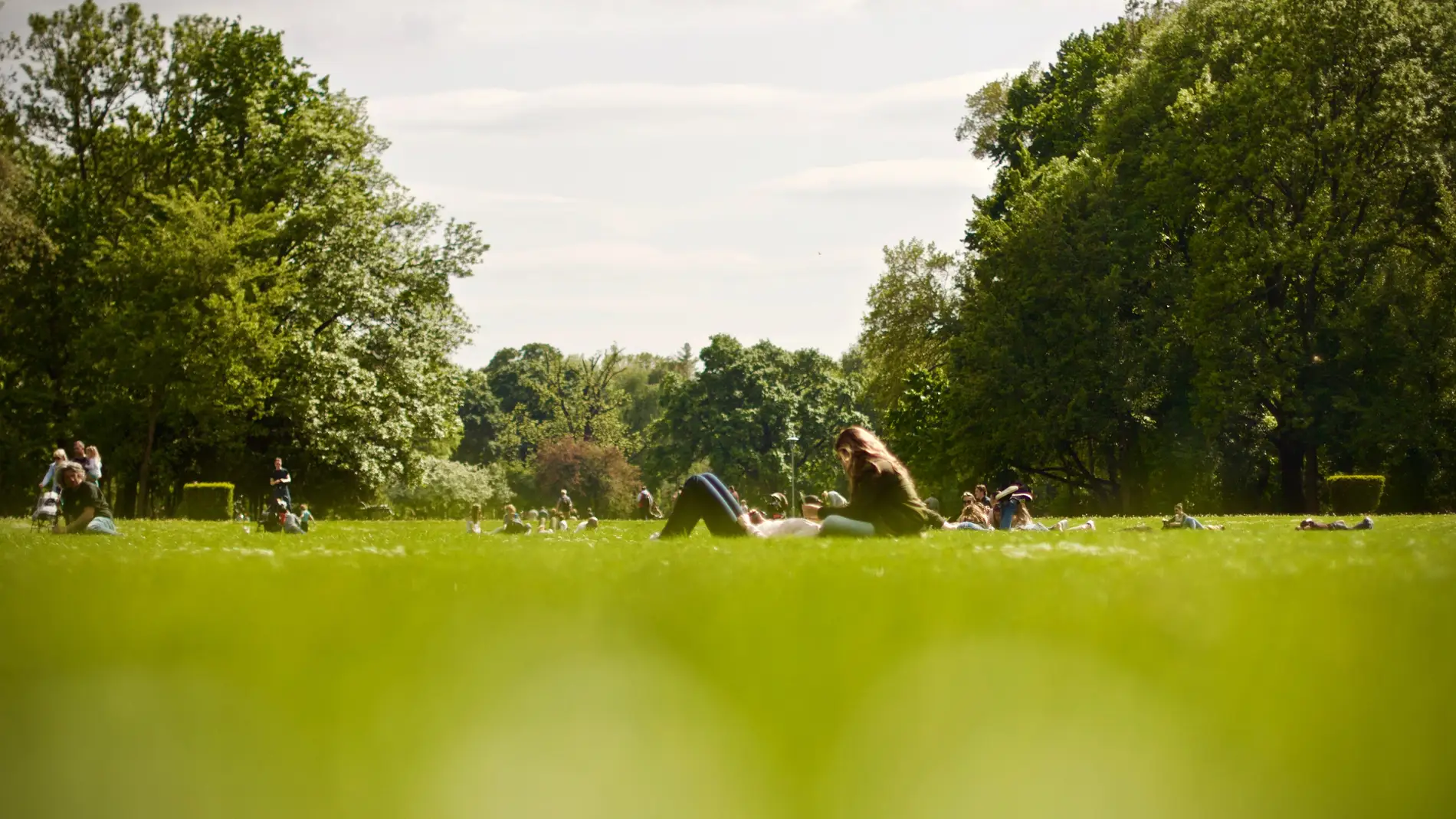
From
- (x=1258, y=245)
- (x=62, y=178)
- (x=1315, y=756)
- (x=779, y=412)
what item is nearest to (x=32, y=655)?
(x=1315, y=756)

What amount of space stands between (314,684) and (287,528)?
2250cm

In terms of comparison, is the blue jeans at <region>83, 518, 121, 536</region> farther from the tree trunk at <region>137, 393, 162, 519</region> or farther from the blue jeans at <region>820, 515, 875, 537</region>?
the tree trunk at <region>137, 393, 162, 519</region>

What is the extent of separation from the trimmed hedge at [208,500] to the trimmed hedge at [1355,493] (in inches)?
1441

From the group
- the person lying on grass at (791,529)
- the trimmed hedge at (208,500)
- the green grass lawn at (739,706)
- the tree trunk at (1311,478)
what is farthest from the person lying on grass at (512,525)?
the tree trunk at (1311,478)

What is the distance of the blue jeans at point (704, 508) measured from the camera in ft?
44.5

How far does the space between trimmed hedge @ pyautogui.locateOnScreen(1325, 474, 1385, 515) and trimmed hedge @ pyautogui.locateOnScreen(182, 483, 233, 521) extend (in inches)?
1441

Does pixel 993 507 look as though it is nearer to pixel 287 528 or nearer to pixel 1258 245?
pixel 287 528

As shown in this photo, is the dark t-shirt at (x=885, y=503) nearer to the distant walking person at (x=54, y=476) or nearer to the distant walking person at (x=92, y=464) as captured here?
the distant walking person at (x=54, y=476)

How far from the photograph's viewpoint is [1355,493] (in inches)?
1486

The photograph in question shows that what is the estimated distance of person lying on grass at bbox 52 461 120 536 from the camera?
17.5 meters

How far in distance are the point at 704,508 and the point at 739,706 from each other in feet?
35.9

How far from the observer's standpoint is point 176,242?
43.9m

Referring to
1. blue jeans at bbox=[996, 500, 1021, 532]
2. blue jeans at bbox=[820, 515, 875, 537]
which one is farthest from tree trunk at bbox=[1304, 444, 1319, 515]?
blue jeans at bbox=[820, 515, 875, 537]

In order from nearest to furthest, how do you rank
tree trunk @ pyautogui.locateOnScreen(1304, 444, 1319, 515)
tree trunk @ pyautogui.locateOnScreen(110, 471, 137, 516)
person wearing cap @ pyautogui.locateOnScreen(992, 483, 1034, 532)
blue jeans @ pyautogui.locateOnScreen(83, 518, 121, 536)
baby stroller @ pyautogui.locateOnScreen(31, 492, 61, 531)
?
blue jeans @ pyautogui.locateOnScreen(83, 518, 121, 536)
baby stroller @ pyautogui.locateOnScreen(31, 492, 61, 531)
person wearing cap @ pyautogui.locateOnScreen(992, 483, 1034, 532)
tree trunk @ pyautogui.locateOnScreen(1304, 444, 1319, 515)
tree trunk @ pyautogui.locateOnScreen(110, 471, 137, 516)
